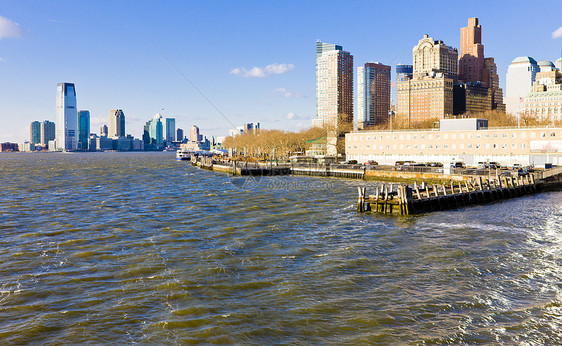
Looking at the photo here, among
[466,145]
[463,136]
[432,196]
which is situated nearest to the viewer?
[432,196]

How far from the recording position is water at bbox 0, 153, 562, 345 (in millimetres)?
17266

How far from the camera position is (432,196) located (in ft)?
151

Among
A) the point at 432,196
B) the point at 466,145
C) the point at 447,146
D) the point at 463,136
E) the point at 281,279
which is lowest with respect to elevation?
the point at 281,279

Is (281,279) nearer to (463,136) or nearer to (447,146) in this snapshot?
(463,136)

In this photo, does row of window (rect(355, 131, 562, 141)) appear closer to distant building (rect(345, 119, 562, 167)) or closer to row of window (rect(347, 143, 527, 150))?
distant building (rect(345, 119, 562, 167))

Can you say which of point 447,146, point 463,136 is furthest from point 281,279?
point 447,146

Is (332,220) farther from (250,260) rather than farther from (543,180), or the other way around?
(543,180)

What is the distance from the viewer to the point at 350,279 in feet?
75.5

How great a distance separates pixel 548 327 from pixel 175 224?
93.4 ft

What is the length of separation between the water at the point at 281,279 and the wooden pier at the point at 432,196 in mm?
2379

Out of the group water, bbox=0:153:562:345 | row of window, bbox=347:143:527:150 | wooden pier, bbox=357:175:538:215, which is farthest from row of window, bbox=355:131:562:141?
water, bbox=0:153:562:345

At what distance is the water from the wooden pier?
2379mm

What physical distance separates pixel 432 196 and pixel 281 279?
28.0 m

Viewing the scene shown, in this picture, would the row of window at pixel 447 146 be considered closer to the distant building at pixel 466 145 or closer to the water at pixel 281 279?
the distant building at pixel 466 145
